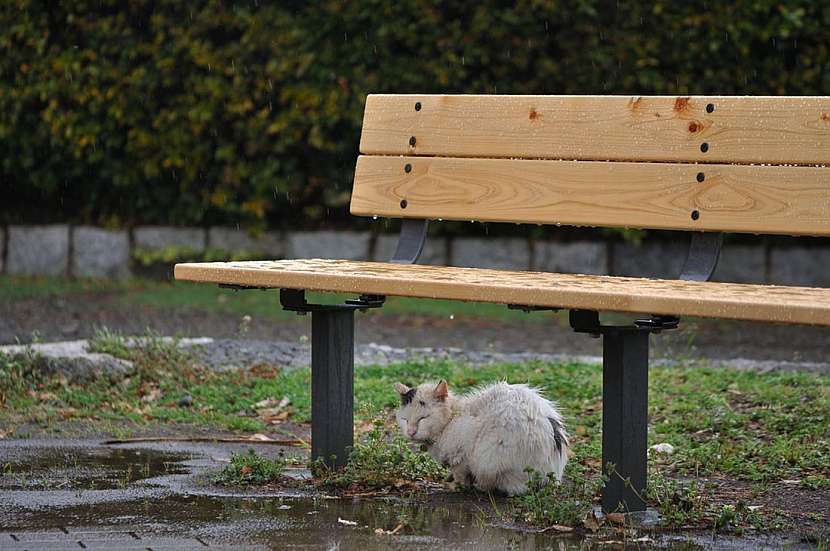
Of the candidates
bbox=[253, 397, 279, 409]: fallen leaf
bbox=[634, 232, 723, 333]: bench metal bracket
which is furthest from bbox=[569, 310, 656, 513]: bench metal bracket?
bbox=[253, 397, 279, 409]: fallen leaf

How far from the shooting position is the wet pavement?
365 centimetres

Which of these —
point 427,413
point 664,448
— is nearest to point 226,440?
point 427,413

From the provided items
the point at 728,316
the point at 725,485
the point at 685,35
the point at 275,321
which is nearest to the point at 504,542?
the point at 728,316

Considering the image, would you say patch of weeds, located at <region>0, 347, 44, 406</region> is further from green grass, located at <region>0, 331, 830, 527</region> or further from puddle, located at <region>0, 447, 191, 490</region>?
puddle, located at <region>0, 447, 191, 490</region>

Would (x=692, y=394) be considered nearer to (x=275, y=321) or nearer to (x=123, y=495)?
(x=123, y=495)

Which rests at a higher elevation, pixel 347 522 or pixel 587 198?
pixel 587 198

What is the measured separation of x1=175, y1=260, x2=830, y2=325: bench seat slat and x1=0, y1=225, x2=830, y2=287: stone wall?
198 inches

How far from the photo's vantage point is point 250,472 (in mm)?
4457

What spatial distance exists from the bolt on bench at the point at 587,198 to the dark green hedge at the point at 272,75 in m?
4.59

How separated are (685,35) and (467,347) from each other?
2.92 metres

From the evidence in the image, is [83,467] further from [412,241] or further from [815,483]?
[815,483]

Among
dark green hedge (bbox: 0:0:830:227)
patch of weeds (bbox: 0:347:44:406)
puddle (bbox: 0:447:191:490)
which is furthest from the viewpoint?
dark green hedge (bbox: 0:0:830:227)

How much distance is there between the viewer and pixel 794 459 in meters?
4.78

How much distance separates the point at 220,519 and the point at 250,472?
530mm
